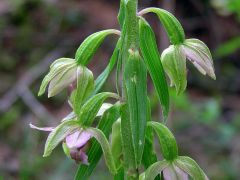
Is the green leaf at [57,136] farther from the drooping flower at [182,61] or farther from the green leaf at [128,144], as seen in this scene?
the drooping flower at [182,61]

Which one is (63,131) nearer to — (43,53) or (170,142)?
(170,142)

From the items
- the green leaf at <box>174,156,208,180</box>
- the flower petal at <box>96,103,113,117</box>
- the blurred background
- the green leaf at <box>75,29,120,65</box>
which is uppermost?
the green leaf at <box>75,29,120,65</box>

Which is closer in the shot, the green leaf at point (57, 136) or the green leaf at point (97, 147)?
the green leaf at point (57, 136)

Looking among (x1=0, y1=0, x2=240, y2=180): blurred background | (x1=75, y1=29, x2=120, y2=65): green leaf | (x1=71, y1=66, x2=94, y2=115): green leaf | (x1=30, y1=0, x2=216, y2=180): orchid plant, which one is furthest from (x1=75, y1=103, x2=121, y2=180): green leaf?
(x1=0, y1=0, x2=240, y2=180): blurred background

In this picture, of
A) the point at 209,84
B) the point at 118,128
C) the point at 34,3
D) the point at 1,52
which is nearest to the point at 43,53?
the point at 1,52

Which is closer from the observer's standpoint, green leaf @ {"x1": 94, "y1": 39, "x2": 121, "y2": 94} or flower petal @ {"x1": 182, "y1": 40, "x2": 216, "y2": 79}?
flower petal @ {"x1": 182, "y1": 40, "x2": 216, "y2": 79}

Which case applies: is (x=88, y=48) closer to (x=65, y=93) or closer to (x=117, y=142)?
(x=117, y=142)

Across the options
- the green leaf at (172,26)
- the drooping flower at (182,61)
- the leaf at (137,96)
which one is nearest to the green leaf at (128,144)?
the leaf at (137,96)

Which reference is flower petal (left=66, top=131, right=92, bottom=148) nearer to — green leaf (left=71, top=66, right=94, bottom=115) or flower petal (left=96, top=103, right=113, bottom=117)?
green leaf (left=71, top=66, right=94, bottom=115)

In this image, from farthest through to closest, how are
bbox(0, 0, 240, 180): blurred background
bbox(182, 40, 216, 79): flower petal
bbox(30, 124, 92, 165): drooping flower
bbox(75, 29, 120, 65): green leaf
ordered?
bbox(0, 0, 240, 180): blurred background, bbox(75, 29, 120, 65): green leaf, bbox(182, 40, 216, 79): flower petal, bbox(30, 124, 92, 165): drooping flower
